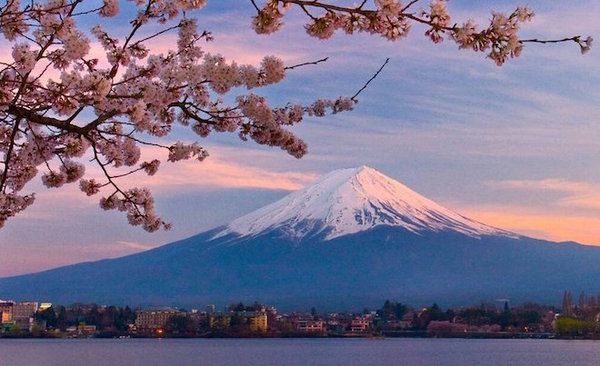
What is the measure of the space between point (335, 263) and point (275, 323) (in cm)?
5554

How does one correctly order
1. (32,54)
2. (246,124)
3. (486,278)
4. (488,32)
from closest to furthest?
1. (488,32)
2. (32,54)
3. (246,124)
4. (486,278)

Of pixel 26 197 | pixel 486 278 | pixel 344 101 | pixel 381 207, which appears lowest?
pixel 26 197

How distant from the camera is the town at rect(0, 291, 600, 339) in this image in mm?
75188

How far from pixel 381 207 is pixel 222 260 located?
23.2 m

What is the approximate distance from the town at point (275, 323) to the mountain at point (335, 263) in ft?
116

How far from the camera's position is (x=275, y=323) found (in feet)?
254

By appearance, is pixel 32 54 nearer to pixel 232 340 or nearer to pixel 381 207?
pixel 232 340

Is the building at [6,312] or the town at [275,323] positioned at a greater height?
the building at [6,312]

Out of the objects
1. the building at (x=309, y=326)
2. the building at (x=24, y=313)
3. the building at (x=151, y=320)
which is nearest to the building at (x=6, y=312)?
the building at (x=24, y=313)

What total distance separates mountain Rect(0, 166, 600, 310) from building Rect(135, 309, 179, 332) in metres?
37.9

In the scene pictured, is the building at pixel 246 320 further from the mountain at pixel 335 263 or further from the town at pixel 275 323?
the mountain at pixel 335 263

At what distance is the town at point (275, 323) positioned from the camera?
247 ft

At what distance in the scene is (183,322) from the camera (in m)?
78.3

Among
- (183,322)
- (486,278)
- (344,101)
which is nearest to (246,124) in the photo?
(344,101)
